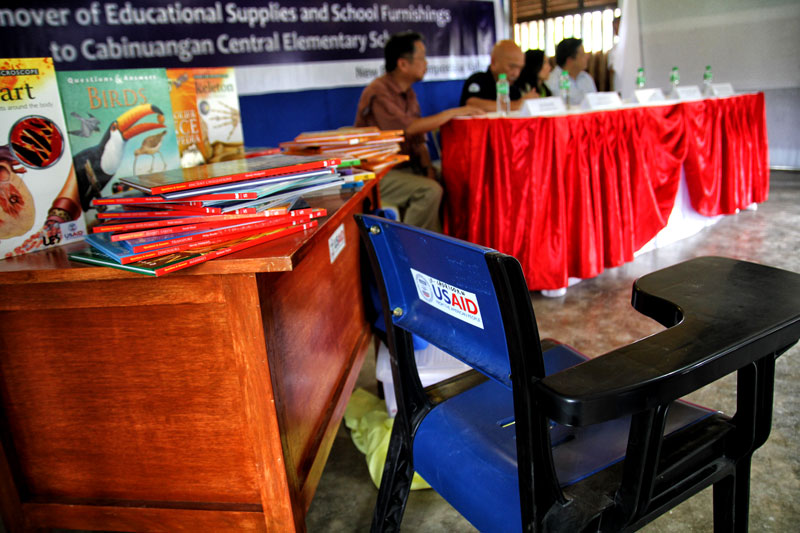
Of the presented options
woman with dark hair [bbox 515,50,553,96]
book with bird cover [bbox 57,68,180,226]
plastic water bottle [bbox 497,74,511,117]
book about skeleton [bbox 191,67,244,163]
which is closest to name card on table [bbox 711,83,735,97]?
woman with dark hair [bbox 515,50,553,96]

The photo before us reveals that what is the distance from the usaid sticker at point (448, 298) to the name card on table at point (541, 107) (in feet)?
6.56

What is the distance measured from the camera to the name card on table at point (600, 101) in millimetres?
2824

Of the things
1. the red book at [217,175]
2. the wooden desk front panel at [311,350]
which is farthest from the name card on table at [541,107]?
the red book at [217,175]

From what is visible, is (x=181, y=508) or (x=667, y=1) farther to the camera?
(x=667, y=1)

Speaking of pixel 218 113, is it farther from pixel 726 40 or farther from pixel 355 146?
pixel 726 40

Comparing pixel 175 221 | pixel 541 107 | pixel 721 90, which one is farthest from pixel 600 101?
pixel 175 221

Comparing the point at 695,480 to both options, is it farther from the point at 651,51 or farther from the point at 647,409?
the point at 651,51

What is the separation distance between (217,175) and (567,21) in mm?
8163

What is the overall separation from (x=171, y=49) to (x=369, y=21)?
1.51 m

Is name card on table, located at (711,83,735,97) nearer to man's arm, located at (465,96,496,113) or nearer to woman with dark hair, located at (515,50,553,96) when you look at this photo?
woman with dark hair, located at (515,50,553,96)

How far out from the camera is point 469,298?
0.66 metres

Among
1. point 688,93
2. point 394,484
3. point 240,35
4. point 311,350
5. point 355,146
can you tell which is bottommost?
point 394,484

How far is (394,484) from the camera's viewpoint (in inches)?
37.0

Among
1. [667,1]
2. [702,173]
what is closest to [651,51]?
[667,1]
